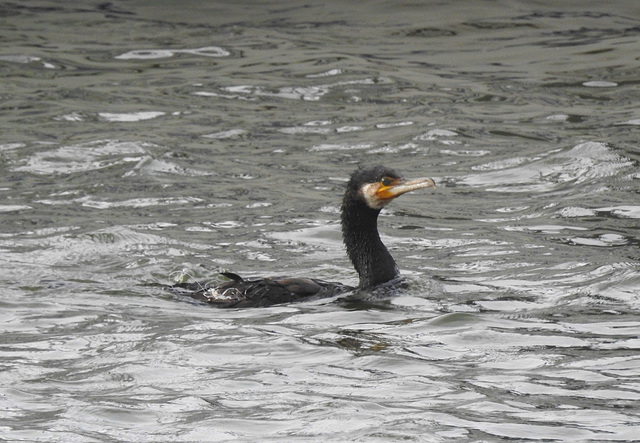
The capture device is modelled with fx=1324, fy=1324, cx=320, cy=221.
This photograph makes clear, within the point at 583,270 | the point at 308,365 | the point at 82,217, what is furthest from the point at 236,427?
the point at 82,217

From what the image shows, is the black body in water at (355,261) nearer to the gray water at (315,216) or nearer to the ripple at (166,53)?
the gray water at (315,216)

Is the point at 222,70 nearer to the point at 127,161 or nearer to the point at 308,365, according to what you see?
the point at 127,161

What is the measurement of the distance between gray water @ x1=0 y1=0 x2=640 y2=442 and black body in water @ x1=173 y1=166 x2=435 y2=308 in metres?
0.17

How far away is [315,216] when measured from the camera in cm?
1289

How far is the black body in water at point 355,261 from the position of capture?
9547mm

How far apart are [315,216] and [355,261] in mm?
2791

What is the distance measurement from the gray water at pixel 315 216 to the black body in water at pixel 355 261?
167 mm

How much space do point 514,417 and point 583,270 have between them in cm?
400

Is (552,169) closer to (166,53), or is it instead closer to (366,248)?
(366,248)

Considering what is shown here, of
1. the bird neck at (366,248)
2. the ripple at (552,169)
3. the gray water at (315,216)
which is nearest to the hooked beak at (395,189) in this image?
the bird neck at (366,248)

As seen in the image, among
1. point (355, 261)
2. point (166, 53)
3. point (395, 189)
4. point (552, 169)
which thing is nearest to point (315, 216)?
point (355, 261)

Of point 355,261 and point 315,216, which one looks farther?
point 315,216

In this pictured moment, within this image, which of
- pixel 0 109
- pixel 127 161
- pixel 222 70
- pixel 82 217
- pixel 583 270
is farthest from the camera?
pixel 222 70

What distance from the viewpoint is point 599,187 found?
44.5 ft
